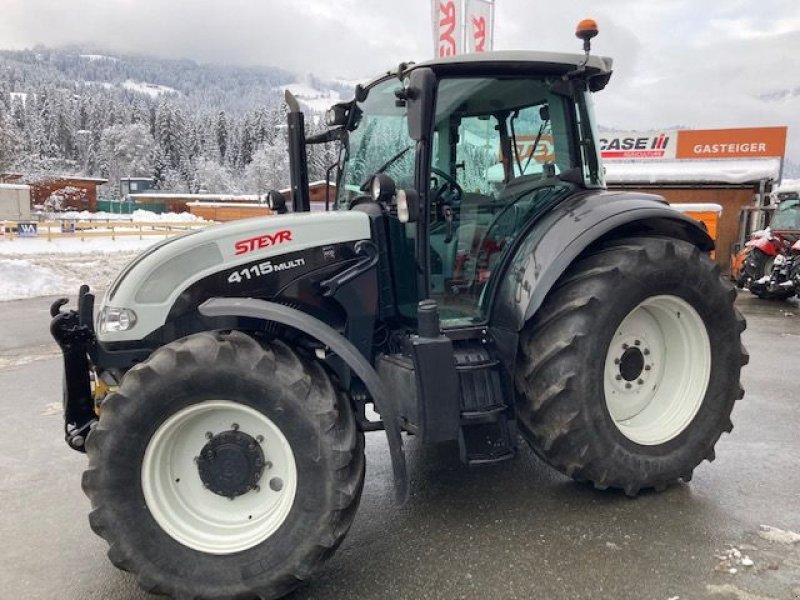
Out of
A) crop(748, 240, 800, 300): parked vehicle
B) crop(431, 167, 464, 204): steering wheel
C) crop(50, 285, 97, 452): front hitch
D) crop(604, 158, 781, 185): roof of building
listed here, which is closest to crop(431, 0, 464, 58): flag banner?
crop(431, 167, 464, 204): steering wheel

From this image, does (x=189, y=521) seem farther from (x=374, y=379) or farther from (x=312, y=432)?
(x=374, y=379)

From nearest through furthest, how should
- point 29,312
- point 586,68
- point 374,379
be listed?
point 374,379, point 586,68, point 29,312

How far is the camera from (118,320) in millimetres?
2945

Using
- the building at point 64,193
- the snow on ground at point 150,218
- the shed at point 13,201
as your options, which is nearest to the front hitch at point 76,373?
the snow on ground at point 150,218

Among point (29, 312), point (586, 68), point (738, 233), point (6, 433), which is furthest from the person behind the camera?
point (738, 233)

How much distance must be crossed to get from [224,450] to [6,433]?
128 inches

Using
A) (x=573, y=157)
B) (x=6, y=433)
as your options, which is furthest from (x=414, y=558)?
(x=6, y=433)

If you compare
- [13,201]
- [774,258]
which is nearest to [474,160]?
[774,258]

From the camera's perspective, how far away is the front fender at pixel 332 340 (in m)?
2.75

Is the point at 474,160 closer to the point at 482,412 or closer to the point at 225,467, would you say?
the point at 482,412

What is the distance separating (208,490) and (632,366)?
240cm

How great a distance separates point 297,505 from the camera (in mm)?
2631

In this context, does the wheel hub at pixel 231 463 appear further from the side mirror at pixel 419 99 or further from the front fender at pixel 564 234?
the side mirror at pixel 419 99

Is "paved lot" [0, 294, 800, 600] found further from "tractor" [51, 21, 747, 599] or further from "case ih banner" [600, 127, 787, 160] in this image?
"case ih banner" [600, 127, 787, 160]
